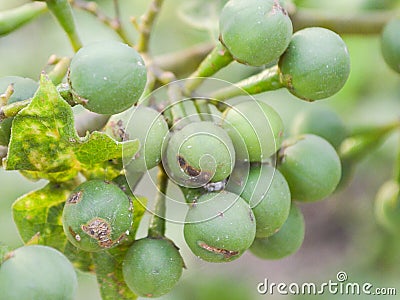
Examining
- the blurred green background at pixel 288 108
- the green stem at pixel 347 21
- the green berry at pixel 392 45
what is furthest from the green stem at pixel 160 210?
the blurred green background at pixel 288 108

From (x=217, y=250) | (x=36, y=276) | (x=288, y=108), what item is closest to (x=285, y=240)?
(x=217, y=250)

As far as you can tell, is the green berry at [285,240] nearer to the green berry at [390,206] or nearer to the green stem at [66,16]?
the green stem at [66,16]

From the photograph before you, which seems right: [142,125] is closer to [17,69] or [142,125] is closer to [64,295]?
[64,295]

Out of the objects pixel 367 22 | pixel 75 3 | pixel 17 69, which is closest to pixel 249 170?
pixel 75 3

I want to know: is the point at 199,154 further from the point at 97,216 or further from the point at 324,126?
the point at 324,126

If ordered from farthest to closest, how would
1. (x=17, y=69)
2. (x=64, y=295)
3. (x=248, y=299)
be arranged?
(x=248, y=299), (x=17, y=69), (x=64, y=295)

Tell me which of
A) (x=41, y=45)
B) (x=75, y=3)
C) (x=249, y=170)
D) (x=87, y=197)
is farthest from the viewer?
(x=41, y=45)

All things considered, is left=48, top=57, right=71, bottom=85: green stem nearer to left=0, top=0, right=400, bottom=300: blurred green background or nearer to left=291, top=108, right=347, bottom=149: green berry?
left=291, top=108, right=347, bottom=149: green berry
